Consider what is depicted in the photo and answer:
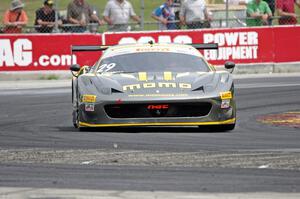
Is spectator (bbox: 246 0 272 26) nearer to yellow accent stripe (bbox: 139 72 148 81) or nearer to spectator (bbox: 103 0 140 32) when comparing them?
spectator (bbox: 103 0 140 32)

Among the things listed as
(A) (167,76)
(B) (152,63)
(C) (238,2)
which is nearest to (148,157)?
(A) (167,76)

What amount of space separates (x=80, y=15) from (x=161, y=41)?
6.43 ft

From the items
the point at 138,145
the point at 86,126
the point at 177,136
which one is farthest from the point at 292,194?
the point at 86,126

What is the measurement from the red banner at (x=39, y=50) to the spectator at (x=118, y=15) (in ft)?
2.10

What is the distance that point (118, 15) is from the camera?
24.0m

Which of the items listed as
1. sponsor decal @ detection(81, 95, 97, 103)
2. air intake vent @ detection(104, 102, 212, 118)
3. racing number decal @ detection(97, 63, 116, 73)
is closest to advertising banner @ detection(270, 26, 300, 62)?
racing number decal @ detection(97, 63, 116, 73)

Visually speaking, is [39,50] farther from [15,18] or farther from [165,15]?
[165,15]

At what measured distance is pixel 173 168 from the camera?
378 inches

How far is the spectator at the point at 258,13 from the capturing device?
961 inches

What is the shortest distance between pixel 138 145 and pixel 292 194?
140 inches

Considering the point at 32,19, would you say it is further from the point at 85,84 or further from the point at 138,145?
the point at 138,145

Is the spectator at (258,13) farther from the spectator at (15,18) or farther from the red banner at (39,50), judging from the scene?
the spectator at (15,18)

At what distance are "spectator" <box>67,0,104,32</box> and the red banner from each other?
38cm

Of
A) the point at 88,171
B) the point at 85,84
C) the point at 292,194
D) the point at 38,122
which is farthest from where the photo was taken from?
the point at 38,122
